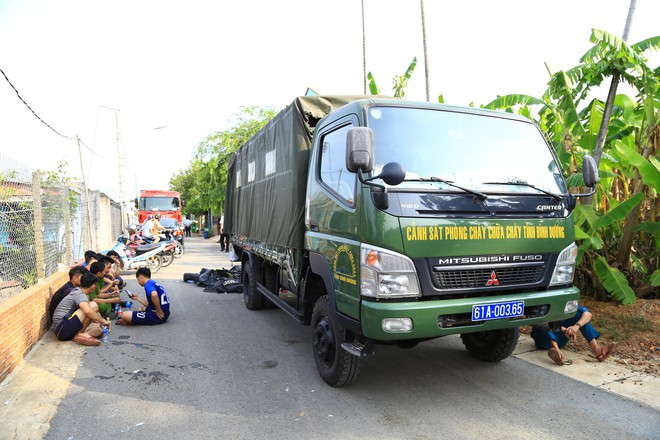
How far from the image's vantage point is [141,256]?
40.2ft

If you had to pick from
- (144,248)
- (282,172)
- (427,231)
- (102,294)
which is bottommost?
(102,294)

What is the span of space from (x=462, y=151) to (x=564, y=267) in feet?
4.33

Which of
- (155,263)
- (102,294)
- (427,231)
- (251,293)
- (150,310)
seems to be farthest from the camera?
(155,263)

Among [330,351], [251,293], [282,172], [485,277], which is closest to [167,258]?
[251,293]

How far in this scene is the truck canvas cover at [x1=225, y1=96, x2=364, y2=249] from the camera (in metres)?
4.90

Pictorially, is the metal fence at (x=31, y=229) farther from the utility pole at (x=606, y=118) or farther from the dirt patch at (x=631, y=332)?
the utility pole at (x=606, y=118)

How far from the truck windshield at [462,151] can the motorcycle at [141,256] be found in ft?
33.4

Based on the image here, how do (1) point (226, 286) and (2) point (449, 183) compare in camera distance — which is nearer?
(2) point (449, 183)

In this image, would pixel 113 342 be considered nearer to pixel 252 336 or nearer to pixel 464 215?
pixel 252 336

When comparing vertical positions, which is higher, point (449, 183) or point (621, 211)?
point (449, 183)

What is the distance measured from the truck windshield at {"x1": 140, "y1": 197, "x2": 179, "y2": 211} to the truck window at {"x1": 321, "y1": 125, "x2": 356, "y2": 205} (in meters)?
21.6

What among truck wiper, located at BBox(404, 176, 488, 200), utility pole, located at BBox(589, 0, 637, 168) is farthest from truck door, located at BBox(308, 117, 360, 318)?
utility pole, located at BBox(589, 0, 637, 168)

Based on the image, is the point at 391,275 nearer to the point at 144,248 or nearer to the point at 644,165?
the point at 644,165

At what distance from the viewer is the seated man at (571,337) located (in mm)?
4625
